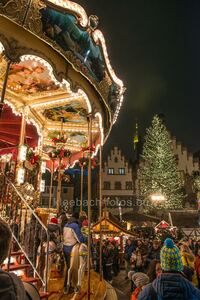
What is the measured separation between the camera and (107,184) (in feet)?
161

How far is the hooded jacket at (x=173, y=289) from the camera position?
2.41m

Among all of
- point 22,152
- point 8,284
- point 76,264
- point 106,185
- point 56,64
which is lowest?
point 76,264

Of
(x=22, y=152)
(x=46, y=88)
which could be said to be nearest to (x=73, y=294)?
(x=22, y=152)

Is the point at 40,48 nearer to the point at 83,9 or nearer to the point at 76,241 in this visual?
the point at 83,9

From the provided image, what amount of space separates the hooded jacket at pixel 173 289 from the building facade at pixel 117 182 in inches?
1742

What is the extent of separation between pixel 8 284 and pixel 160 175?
3867 cm

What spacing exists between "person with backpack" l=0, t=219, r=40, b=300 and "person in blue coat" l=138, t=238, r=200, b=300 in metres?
1.44

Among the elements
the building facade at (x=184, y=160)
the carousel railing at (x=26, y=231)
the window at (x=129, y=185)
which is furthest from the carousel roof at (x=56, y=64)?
the building facade at (x=184, y=160)

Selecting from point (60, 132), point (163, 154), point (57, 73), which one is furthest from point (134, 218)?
point (57, 73)

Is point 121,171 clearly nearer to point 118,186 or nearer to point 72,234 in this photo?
point 118,186

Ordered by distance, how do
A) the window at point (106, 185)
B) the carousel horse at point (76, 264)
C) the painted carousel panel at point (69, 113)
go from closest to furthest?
1. the carousel horse at point (76, 264)
2. the painted carousel panel at point (69, 113)
3. the window at point (106, 185)

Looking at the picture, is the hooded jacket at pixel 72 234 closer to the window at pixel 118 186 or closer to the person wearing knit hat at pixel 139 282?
the person wearing knit hat at pixel 139 282

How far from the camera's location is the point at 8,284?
1375mm

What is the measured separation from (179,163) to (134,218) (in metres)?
25.2
